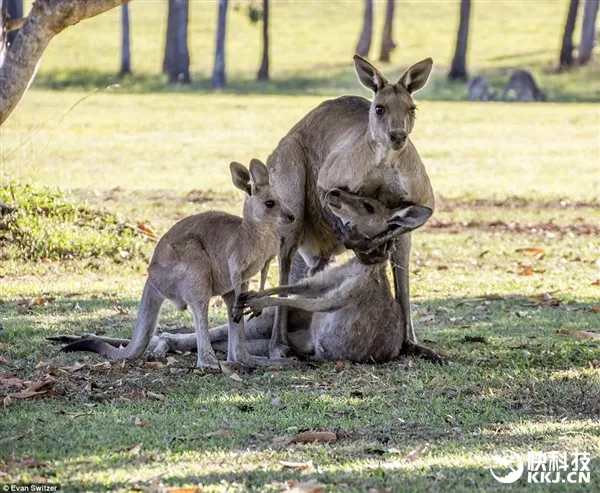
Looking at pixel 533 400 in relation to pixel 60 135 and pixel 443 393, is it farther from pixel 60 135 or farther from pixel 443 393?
pixel 60 135

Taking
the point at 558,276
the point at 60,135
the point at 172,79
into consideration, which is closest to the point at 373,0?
the point at 172,79

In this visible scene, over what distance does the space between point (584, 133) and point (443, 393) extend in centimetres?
1994

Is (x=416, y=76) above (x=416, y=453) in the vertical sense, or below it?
above

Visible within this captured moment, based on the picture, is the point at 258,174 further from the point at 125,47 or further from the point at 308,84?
the point at 125,47

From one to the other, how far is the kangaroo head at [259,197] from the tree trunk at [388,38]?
119ft

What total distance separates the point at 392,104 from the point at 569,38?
113 feet

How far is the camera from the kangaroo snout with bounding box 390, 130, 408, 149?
6520mm

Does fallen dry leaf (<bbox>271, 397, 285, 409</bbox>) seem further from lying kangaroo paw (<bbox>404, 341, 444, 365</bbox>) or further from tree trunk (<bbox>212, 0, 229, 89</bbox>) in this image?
tree trunk (<bbox>212, 0, 229, 89</bbox>)

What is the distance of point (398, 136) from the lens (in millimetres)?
6520

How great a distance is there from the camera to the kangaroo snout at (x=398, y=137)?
21.4 ft

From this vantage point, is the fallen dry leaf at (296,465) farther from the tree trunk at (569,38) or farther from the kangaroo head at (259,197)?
the tree trunk at (569,38)

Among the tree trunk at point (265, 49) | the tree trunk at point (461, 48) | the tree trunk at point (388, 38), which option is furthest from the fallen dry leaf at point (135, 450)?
the tree trunk at point (388, 38)

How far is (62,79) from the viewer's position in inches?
1441

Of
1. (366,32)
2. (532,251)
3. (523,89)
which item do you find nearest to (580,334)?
(532,251)
